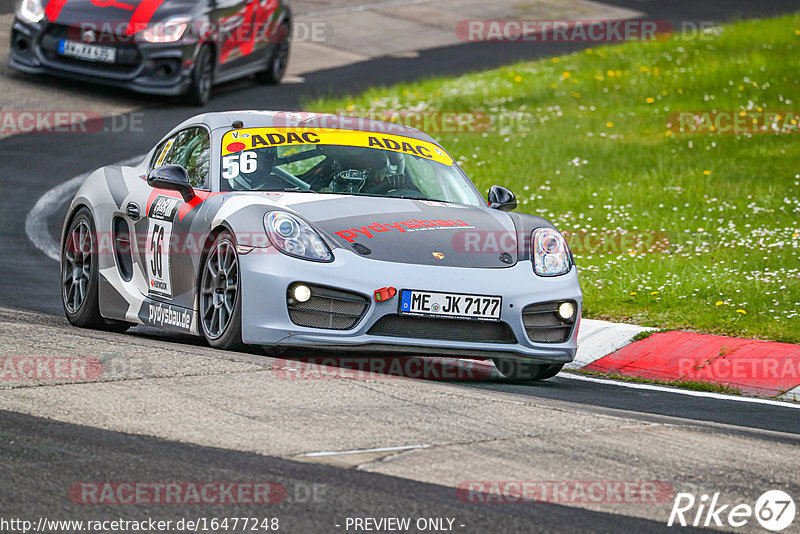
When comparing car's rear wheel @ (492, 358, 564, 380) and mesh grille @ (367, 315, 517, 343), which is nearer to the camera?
mesh grille @ (367, 315, 517, 343)

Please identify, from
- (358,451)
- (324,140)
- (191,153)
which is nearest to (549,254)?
(324,140)

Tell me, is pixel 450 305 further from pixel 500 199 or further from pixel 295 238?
pixel 500 199

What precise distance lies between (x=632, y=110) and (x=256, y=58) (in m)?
5.08

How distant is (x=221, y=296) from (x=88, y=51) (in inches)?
379

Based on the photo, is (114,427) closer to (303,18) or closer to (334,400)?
(334,400)

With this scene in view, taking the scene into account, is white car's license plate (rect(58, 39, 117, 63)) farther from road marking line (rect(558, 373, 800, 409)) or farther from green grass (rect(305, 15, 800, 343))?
road marking line (rect(558, 373, 800, 409))

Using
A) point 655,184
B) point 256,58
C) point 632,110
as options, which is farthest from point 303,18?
point 655,184

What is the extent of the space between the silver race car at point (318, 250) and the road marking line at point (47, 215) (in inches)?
116

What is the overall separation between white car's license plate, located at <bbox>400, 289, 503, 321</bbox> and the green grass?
7.99 ft

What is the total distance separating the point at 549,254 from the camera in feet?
24.1

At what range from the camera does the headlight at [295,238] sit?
22.1 feet

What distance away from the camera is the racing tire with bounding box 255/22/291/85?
18.8m

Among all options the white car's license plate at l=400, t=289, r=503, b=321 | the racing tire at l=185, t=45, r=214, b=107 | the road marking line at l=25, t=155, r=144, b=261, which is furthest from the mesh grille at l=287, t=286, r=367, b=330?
the racing tire at l=185, t=45, r=214, b=107

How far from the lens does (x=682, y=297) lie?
9.65 metres
